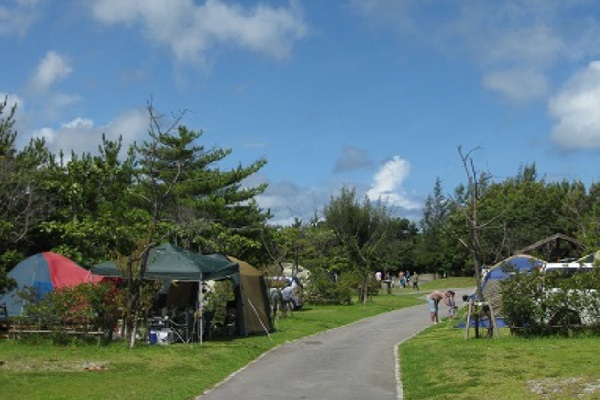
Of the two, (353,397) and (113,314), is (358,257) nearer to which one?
(113,314)

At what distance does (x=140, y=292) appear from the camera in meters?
20.2

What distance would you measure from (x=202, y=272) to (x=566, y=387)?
11.3 meters

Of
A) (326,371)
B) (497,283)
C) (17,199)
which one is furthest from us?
(17,199)

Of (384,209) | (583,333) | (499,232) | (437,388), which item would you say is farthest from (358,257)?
(437,388)

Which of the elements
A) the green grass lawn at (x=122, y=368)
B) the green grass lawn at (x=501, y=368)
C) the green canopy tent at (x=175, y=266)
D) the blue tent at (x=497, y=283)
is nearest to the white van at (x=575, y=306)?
the green grass lawn at (x=501, y=368)

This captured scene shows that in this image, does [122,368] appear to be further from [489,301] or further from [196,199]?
[196,199]

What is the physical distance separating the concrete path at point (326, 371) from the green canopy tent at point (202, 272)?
232 cm

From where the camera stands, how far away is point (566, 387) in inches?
485

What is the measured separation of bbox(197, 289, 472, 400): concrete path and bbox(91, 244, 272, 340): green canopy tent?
2.32 meters

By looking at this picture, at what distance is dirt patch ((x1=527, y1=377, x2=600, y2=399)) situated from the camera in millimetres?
11593

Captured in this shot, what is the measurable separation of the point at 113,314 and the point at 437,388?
391 inches

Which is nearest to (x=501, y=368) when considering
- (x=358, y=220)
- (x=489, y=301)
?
(x=489, y=301)

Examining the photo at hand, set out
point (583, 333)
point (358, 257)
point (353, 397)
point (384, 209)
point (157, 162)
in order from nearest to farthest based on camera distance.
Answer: point (353, 397), point (583, 333), point (157, 162), point (358, 257), point (384, 209)

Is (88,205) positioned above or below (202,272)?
above
